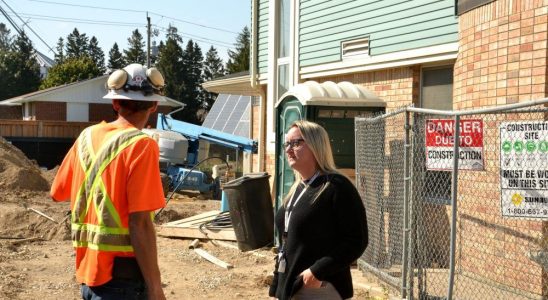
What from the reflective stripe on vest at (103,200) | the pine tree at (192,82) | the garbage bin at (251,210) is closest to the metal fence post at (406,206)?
the garbage bin at (251,210)

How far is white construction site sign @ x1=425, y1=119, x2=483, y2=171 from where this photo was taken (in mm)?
6492

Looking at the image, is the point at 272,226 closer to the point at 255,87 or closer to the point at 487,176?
the point at 487,176

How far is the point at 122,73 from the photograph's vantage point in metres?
3.53

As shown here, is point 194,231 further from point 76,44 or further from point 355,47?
point 76,44

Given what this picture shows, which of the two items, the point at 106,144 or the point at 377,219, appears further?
the point at 377,219

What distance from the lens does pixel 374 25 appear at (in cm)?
1177

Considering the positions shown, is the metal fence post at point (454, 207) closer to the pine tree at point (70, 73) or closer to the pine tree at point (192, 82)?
the pine tree at point (192, 82)

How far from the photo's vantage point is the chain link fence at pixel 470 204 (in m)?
5.63

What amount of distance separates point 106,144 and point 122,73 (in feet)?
1.24

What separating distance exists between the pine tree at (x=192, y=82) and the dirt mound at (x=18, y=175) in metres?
35.9

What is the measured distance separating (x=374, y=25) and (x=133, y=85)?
8730 millimetres

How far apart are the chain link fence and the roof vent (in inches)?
141

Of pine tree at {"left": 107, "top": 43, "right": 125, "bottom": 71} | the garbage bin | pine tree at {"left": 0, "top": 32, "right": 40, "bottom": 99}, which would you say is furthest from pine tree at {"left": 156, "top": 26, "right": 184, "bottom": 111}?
the garbage bin

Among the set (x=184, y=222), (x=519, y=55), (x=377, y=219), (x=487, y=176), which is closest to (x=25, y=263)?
(x=184, y=222)
